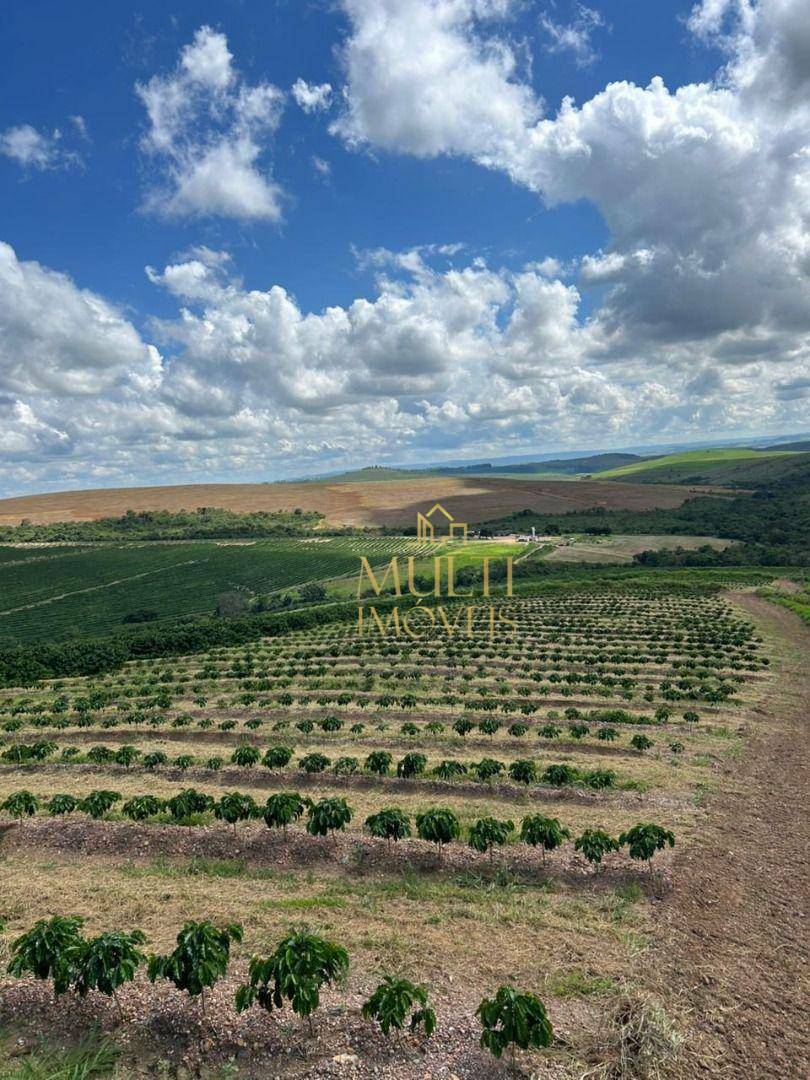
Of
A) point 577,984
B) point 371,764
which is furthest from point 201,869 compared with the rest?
point 577,984

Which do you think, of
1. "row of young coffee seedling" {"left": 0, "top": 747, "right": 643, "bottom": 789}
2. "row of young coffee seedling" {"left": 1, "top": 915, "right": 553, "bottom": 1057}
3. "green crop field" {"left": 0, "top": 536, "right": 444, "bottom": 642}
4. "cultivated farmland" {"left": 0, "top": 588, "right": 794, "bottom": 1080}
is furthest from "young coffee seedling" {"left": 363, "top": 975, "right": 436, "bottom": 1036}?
"green crop field" {"left": 0, "top": 536, "right": 444, "bottom": 642}

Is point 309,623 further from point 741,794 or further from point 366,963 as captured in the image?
point 366,963

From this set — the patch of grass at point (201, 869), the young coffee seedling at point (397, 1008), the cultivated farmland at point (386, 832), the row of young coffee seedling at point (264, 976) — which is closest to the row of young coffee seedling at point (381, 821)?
the cultivated farmland at point (386, 832)

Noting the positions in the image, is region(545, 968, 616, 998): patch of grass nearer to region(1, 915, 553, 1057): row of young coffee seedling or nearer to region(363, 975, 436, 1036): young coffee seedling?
region(1, 915, 553, 1057): row of young coffee seedling

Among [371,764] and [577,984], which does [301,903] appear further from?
[371,764]

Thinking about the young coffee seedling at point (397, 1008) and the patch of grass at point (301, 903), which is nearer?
the young coffee seedling at point (397, 1008)

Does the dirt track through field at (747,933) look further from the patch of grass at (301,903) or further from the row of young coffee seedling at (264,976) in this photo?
the patch of grass at (301,903)
